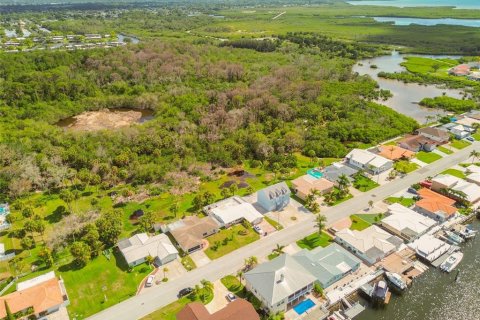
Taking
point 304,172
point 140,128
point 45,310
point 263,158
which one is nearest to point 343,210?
point 304,172

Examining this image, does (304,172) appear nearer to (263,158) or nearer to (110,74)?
(263,158)

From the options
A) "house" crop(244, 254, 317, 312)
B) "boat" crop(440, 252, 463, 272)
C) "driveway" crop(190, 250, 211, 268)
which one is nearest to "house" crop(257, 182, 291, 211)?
"driveway" crop(190, 250, 211, 268)

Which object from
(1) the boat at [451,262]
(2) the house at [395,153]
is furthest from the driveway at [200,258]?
(2) the house at [395,153]

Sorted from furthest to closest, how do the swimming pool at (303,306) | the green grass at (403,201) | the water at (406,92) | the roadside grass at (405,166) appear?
1. the water at (406,92)
2. the roadside grass at (405,166)
3. the green grass at (403,201)
4. the swimming pool at (303,306)

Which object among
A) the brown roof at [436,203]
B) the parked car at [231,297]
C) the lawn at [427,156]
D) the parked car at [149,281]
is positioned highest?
the brown roof at [436,203]

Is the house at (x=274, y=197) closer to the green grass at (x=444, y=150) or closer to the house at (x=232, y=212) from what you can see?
the house at (x=232, y=212)

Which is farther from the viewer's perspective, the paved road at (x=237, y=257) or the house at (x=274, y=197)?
the house at (x=274, y=197)

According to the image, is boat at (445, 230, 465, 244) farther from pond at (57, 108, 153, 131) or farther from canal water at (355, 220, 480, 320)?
pond at (57, 108, 153, 131)
